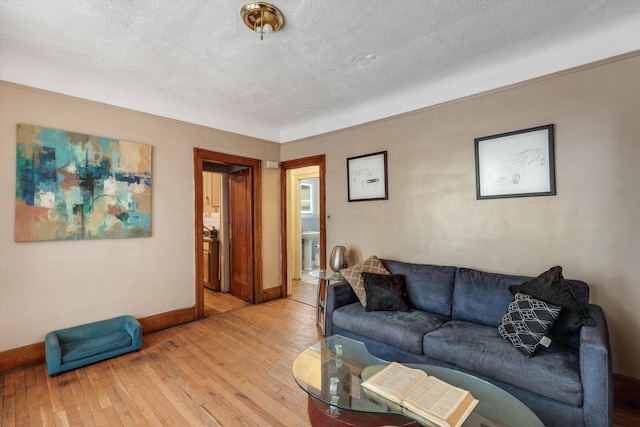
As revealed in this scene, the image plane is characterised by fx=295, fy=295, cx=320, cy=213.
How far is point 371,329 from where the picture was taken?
250 cm

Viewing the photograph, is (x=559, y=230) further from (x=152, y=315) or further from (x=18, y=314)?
(x=18, y=314)

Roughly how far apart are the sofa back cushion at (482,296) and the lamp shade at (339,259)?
4.29 ft

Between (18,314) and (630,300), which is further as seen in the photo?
(18,314)

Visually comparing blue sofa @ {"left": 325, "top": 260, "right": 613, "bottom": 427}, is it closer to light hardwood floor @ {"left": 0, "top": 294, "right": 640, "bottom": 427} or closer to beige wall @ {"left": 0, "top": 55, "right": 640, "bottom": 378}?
beige wall @ {"left": 0, "top": 55, "right": 640, "bottom": 378}

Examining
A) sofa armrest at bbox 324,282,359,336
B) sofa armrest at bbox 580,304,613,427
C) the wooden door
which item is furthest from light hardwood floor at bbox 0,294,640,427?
the wooden door

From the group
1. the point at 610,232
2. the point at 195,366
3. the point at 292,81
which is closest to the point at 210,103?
the point at 292,81

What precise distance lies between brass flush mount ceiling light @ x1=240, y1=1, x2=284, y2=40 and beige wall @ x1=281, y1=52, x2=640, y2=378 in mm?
1829

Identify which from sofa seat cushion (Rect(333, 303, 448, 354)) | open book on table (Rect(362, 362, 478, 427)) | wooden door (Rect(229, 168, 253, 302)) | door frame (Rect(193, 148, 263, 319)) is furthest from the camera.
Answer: wooden door (Rect(229, 168, 253, 302))

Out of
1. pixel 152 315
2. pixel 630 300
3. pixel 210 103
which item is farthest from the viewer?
pixel 210 103

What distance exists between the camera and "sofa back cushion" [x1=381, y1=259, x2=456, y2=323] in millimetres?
2643

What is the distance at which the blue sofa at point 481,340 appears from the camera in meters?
1.59

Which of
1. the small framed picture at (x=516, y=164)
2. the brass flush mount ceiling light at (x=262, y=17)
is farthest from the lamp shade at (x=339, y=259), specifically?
the brass flush mount ceiling light at (x=262, y=17)

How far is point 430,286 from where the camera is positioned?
8.98 feet

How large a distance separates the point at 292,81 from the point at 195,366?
284cm
